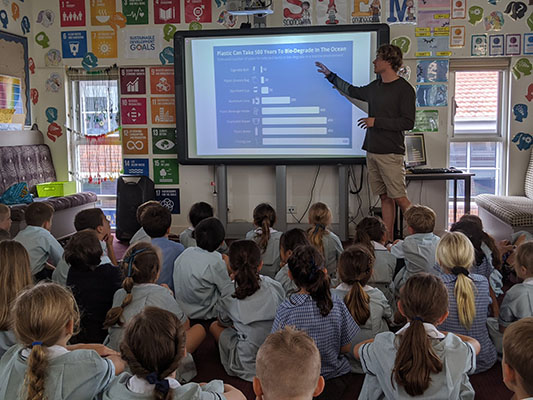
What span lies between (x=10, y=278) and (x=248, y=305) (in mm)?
1005

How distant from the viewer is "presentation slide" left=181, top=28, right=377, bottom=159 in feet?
17.6

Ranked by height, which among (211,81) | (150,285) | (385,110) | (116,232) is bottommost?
(116,232)

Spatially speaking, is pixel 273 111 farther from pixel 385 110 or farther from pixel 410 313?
pixel 410 313

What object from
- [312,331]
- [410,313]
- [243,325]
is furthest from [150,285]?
[410,313]

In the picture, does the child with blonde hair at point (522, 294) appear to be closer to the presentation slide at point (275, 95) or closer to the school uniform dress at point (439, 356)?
the school uniform dress at point (439, 356)

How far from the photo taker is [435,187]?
18.9ft

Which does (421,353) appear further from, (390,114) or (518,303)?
(390,114)

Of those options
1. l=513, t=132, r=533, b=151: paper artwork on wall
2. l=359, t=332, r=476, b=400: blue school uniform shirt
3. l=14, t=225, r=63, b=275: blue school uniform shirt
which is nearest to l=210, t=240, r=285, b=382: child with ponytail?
l=359, t=332, r=476, b=400: blue school uniform shirt

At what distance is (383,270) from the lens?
3.09 meters

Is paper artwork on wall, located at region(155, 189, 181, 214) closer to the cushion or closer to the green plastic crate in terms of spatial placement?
the green plastic crate

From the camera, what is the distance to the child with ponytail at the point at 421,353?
1.78m

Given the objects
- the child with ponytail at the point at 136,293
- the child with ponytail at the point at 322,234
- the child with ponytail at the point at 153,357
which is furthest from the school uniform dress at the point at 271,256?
the child with ponytail at the point at 153,357

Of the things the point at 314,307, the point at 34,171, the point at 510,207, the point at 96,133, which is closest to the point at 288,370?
the point at 314,307

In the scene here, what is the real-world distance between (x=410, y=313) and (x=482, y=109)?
446 cm
